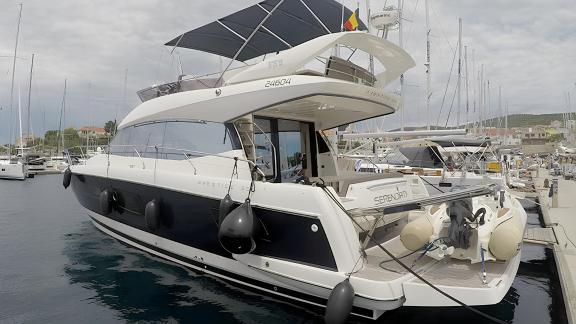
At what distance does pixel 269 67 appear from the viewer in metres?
5.86

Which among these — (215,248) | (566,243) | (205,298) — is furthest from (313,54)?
(566,243)

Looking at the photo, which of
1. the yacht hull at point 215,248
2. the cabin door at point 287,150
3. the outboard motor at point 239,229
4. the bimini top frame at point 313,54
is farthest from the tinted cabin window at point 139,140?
the outboard motor at point 239,229

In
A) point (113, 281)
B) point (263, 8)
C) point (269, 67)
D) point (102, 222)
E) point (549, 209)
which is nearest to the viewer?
point (269, 67)

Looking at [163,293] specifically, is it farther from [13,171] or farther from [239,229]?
[13,171]

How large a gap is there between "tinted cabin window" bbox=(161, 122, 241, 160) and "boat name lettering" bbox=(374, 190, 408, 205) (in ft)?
7.04

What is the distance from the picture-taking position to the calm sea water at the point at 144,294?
5414mm

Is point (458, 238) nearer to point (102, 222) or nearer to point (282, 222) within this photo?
point (282, 222)

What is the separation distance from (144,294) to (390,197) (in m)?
3.96

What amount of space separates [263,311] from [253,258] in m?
0.75

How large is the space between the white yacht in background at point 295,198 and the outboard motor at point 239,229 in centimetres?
2

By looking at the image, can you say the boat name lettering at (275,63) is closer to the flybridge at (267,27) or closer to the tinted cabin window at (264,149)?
the tinted cabin window at (264,149)

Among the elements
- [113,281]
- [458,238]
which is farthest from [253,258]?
[113,281]

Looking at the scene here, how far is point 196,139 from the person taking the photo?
21.5 feet

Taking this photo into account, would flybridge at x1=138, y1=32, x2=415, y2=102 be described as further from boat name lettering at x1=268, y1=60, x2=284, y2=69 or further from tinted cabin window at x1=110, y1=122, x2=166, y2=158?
tinted cabin window at x1=110, y1=122, x2=166, y2=158
